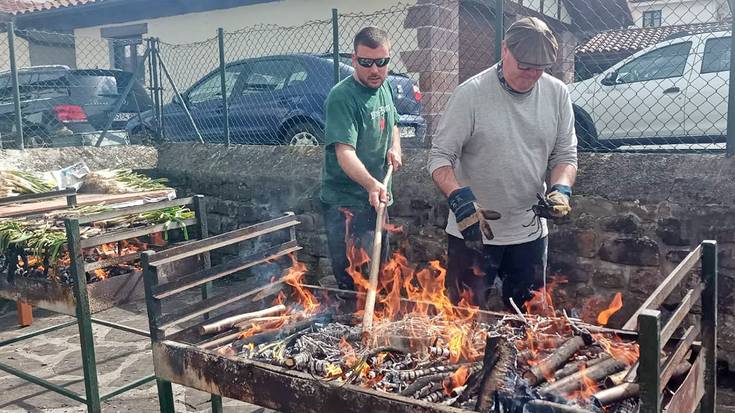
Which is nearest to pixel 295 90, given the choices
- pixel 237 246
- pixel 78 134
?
pixel 237 246

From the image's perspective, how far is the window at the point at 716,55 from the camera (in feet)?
24.1

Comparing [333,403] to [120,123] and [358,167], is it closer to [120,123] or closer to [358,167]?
[358,167]

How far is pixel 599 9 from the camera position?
18391 mm

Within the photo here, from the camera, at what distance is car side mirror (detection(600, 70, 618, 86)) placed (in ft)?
27.4

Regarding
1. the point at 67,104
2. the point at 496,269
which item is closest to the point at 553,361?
the point at 496,269

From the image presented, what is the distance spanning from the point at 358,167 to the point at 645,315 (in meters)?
2.04

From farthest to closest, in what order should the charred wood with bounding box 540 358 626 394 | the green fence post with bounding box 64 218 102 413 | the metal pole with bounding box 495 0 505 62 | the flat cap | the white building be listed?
the white building, the metal pole with bounding box 495 0 505 62, the green fence post with bounding box 64 218 102 413, the flat cap, the charred wood with bounding box 540 358 626 394

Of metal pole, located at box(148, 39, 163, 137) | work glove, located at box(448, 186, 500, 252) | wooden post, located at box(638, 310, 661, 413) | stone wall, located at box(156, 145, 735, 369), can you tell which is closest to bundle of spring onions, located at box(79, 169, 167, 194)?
stone wall, located at box(156, 145, 735, 369)

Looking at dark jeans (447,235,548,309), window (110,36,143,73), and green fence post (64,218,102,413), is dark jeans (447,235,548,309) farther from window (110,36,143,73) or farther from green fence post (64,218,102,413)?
window (110,36,143,73)

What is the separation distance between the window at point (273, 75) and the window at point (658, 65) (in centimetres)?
418

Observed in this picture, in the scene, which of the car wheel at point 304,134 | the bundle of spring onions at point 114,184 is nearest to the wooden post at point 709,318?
the bundle of spring onions at point 114,184

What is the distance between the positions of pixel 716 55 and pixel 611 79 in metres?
1.28

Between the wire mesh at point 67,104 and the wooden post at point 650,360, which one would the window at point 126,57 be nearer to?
the wire mesh at point 67,104

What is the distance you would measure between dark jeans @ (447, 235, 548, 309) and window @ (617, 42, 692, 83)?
17.7 feet
